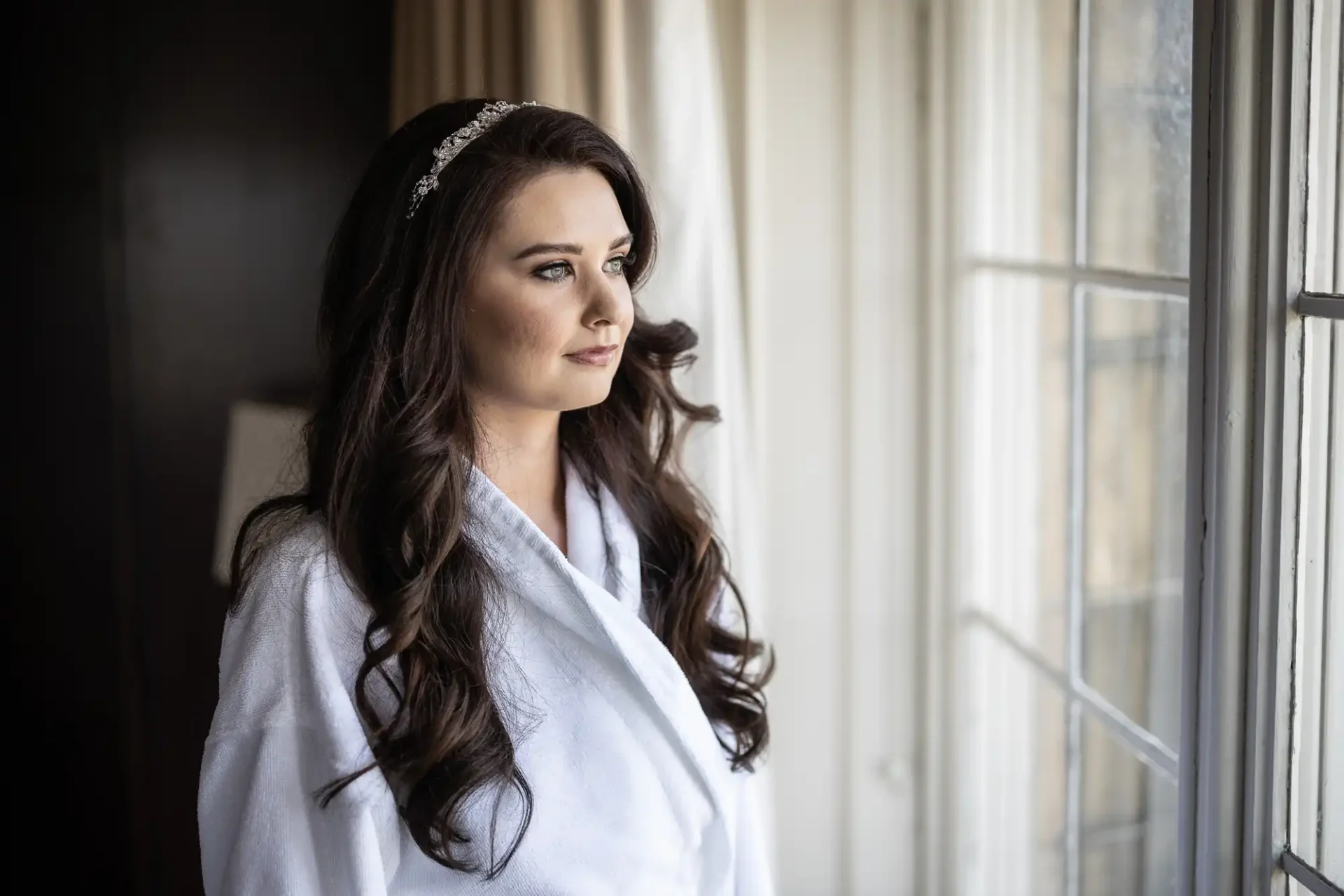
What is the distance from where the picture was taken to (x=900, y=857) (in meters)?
1.89

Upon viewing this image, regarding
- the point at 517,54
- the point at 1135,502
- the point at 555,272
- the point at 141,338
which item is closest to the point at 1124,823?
the point at 1135,502

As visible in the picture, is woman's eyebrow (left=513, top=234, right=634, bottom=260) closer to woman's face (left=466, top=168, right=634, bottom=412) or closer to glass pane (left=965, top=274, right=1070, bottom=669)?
woman's face (left=466, top=168, right=634, bottom=412)

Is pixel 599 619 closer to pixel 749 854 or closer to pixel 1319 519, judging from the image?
pixel 749 854

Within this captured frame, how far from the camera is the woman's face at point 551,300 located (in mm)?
1151

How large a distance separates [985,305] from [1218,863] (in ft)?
2.72

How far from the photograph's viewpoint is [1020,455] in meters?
1.65

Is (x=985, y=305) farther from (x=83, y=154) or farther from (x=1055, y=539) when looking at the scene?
(x=83, y=154)

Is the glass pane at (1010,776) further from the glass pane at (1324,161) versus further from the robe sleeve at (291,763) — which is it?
the robe sleeve at (291,763)

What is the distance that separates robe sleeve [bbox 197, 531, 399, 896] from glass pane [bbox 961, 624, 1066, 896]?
2.97ft

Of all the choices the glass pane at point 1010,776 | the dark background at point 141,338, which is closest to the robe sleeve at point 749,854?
the glass pane at point 1010,776

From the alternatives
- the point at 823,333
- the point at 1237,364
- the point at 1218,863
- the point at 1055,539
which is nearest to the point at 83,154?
the point at 823,333

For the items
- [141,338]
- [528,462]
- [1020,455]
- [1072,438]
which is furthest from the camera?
[141,338]

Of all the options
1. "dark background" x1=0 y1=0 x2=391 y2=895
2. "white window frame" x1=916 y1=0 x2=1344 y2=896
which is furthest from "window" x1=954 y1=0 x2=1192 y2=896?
"dark background" x1=0 y1=0 x2=391 y2=895

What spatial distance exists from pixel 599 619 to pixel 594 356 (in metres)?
0.25
